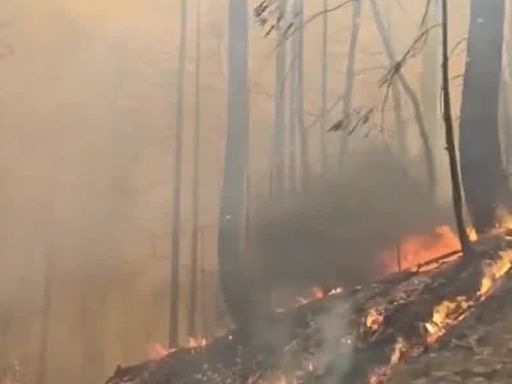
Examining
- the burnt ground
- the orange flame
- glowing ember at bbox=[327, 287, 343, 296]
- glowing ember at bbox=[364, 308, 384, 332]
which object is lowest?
the burnt ground

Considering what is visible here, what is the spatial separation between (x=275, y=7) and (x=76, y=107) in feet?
1.33

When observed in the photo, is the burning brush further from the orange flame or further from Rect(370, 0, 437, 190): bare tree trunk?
Rect(370, 0, 437, 190): bare tree trunk

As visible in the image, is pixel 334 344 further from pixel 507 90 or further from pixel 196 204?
pixel 507 90

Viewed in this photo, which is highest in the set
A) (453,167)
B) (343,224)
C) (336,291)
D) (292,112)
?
(292,112)

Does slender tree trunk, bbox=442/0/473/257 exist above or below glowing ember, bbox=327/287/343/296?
above

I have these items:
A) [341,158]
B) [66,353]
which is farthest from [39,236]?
[341,158]

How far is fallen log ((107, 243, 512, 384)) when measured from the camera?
60.7 inches

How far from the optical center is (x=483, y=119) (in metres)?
1.65

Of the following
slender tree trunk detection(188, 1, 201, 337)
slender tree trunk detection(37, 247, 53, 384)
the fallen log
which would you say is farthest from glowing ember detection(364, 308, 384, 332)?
slender tree trunk detection(37, 247, 53, 384)

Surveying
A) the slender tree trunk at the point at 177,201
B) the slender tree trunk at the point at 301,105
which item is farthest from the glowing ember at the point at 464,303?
the slender tree trunk at the point at 177,201

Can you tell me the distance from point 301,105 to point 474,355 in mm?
539

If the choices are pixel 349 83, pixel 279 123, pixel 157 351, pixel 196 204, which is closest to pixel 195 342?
pixel 157 351

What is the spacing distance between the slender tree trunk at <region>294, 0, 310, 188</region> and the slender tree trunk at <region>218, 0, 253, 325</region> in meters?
0.09

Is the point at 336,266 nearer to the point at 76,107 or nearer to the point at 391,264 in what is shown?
the point at 391,264
